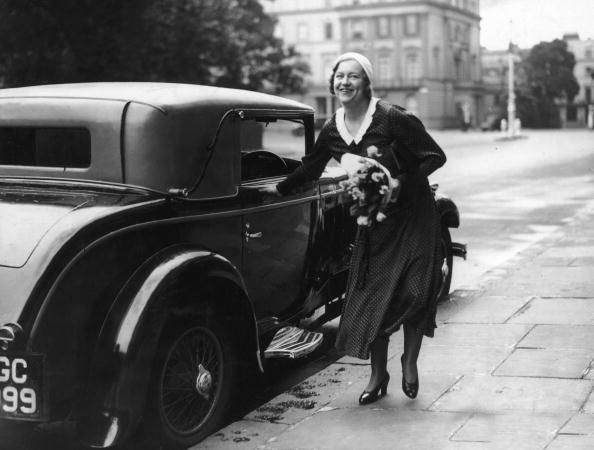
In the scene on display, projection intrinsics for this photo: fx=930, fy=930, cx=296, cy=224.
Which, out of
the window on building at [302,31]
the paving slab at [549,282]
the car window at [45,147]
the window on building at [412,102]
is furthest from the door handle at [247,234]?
the window on building at [302,31]

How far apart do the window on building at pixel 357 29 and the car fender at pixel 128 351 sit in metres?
95.8

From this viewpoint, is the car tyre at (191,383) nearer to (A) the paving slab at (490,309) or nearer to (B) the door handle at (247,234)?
(B) the door handle at (247,234)

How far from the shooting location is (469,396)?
5.16 metres

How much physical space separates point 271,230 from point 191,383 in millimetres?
1276

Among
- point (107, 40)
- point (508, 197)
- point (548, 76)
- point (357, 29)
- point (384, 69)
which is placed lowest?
point (508, 197)

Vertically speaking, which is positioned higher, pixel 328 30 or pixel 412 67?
pixel 328 30

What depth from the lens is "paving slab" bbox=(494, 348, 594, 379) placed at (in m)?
5.55

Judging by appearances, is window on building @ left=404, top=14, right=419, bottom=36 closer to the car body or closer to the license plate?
the car body

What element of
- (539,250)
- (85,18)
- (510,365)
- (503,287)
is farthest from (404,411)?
(85,18)

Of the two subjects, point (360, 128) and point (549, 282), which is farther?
point (549, 282)

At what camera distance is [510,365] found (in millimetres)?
5785

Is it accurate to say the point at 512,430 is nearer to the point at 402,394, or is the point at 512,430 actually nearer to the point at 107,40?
the point at 402,394

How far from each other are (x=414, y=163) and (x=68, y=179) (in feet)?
6.04

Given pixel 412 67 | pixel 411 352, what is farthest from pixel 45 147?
pixel 412 67
